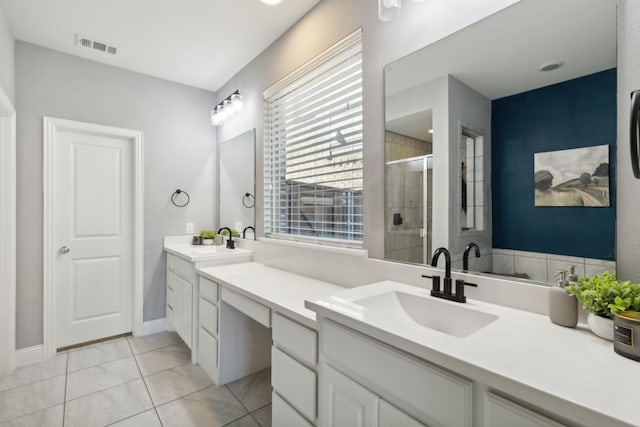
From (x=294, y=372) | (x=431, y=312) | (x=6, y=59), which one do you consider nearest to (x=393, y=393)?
(x=431, y=312)

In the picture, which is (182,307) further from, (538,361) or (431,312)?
(538,361)

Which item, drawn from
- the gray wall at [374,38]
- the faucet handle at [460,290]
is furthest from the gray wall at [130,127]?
the faucet handle at [460,290]

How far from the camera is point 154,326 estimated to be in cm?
312

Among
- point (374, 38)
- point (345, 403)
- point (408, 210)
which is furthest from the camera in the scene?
point (374, 38)

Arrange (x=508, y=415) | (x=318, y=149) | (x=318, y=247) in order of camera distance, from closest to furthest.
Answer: (x=508, y=415) < (x=318, y=247) < (x=318, y=149)

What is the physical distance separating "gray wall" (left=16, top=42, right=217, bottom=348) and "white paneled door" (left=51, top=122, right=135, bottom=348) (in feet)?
0.46

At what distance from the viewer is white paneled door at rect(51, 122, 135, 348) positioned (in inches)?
108

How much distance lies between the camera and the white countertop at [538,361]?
0.57 m

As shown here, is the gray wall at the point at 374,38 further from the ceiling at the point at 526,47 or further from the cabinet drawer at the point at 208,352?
the cabinet drawer at the point at 208,352

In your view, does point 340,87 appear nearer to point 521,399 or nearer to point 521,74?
point 521,74

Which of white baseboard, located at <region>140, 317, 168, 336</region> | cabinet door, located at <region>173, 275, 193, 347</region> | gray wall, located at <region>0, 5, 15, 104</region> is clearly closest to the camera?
gray wall, located at <region>0, 5, 15, 104</region>

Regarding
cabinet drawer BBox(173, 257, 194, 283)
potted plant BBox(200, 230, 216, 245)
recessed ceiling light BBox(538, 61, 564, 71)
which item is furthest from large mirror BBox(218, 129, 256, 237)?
recessed ceiling light BBox(538, 61, 564, 71)

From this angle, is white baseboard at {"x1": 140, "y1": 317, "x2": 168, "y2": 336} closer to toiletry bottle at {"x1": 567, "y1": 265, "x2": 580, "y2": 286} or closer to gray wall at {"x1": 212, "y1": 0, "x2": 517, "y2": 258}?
gray wall at {"x1": 212, "y1": 0, "x2": 517, "y2": 258}

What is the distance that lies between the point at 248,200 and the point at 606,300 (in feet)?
8.39
